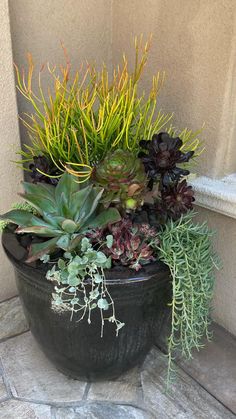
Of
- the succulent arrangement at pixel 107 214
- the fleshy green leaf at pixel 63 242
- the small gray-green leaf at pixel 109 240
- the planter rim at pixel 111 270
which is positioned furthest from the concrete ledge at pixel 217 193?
the fleshy green leaf at pixel 63 242

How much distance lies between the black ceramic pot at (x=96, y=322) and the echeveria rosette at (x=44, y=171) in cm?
23

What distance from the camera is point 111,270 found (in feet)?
4.16

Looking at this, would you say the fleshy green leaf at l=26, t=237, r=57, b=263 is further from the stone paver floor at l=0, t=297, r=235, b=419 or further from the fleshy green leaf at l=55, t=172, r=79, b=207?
the stone paver floor at l=0, t=297, r=235, b=419

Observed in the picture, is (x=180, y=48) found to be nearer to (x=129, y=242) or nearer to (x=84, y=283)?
(x=129, y=242)

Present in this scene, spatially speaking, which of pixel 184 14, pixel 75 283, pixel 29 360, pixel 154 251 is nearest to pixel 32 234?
pixel 75 283

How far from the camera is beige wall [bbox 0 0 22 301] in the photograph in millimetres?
1604

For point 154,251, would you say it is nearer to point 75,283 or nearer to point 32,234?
point 75,283

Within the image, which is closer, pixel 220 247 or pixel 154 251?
pixel 154 251

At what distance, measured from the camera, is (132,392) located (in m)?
1.50

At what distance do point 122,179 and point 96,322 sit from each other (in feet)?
1.58

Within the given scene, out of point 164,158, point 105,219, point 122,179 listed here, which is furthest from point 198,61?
point 105,219

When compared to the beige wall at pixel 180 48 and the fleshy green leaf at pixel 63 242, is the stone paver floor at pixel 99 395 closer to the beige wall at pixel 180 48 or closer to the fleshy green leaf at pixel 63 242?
the beige wall at pixel 180 48

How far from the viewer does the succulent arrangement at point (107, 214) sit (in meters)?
1.25

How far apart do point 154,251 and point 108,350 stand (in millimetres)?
385
